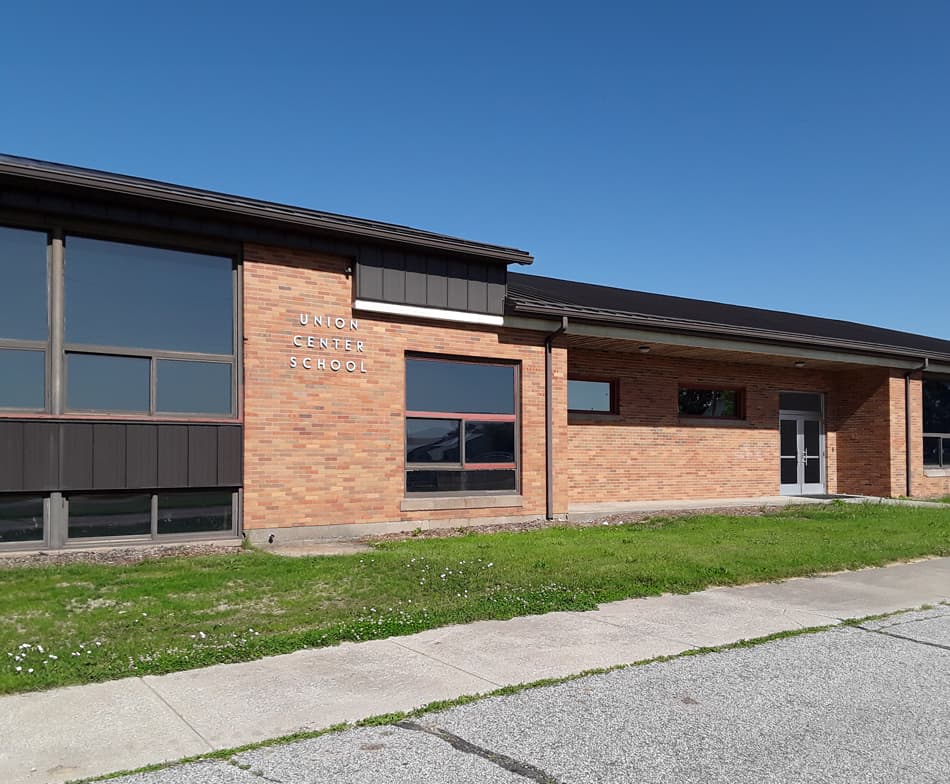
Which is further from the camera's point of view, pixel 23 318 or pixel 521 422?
pixel 521 422

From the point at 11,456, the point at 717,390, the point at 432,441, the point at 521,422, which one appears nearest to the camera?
the point at 11,456

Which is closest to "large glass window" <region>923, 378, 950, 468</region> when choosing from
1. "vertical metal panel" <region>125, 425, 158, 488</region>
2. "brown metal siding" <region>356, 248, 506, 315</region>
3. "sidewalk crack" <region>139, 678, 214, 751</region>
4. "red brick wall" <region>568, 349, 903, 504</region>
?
"red brick wall" <region>568, 349, 903, 504</region>

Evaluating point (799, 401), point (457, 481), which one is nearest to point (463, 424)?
point (457, 481)

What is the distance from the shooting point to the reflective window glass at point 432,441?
13672 millimetres

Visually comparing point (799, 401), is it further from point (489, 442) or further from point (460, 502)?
point (460, 502)

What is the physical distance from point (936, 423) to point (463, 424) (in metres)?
15.3

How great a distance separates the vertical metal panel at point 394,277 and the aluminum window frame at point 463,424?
965mm

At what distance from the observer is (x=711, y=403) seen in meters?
20.2

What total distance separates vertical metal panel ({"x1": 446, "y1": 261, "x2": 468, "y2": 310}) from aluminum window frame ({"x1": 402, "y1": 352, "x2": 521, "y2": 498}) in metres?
0.86

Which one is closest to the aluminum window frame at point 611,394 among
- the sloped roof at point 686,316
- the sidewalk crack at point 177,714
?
the sloped roof at point 686,316

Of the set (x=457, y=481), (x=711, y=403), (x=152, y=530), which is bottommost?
(x=152, y=530)

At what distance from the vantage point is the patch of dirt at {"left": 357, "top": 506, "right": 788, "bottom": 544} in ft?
43.1

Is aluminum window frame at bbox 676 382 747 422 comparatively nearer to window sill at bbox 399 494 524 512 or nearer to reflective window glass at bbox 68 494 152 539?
window sill at bbox 399 494 524 512

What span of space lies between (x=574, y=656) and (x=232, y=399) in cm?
719
